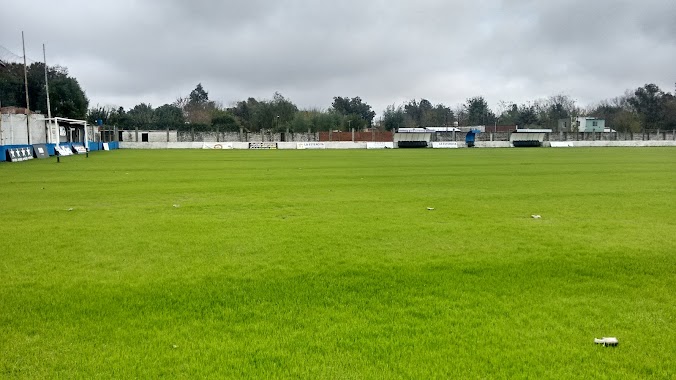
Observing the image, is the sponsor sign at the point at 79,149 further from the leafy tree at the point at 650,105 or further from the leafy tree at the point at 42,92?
the leafy tree at the point at 650,105

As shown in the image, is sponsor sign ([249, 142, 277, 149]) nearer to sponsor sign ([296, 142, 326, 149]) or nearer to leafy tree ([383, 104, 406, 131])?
sponsor sign ([296, 142, 326, 149])

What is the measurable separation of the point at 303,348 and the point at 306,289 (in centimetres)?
155

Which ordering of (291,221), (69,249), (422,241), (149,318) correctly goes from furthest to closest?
(291,221), (422,241), (69,249), (149,318)

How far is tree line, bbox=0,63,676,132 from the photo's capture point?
66.2 metres

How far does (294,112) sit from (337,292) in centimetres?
9587

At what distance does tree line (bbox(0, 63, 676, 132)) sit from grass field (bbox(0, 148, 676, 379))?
204 feet

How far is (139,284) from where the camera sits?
6012 mm

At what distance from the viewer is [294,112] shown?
99688 mm

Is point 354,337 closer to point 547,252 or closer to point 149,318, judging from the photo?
point 149,318

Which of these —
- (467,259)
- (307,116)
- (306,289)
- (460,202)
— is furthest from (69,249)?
(307,116)

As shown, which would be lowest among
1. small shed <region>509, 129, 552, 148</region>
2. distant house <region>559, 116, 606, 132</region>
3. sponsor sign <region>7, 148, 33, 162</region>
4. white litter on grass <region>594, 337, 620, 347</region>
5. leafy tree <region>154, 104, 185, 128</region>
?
white litter on grass <region>594, 337, 620, 347</region>

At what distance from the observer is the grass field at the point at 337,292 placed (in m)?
4.09

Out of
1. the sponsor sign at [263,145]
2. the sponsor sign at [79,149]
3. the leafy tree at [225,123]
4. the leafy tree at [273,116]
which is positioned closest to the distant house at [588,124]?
the leafy tree at [273,116]

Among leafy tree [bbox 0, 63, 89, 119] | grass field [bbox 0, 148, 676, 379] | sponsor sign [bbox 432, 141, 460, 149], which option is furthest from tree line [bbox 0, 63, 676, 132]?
grass field [bbox 0, 148, 676, 379]
